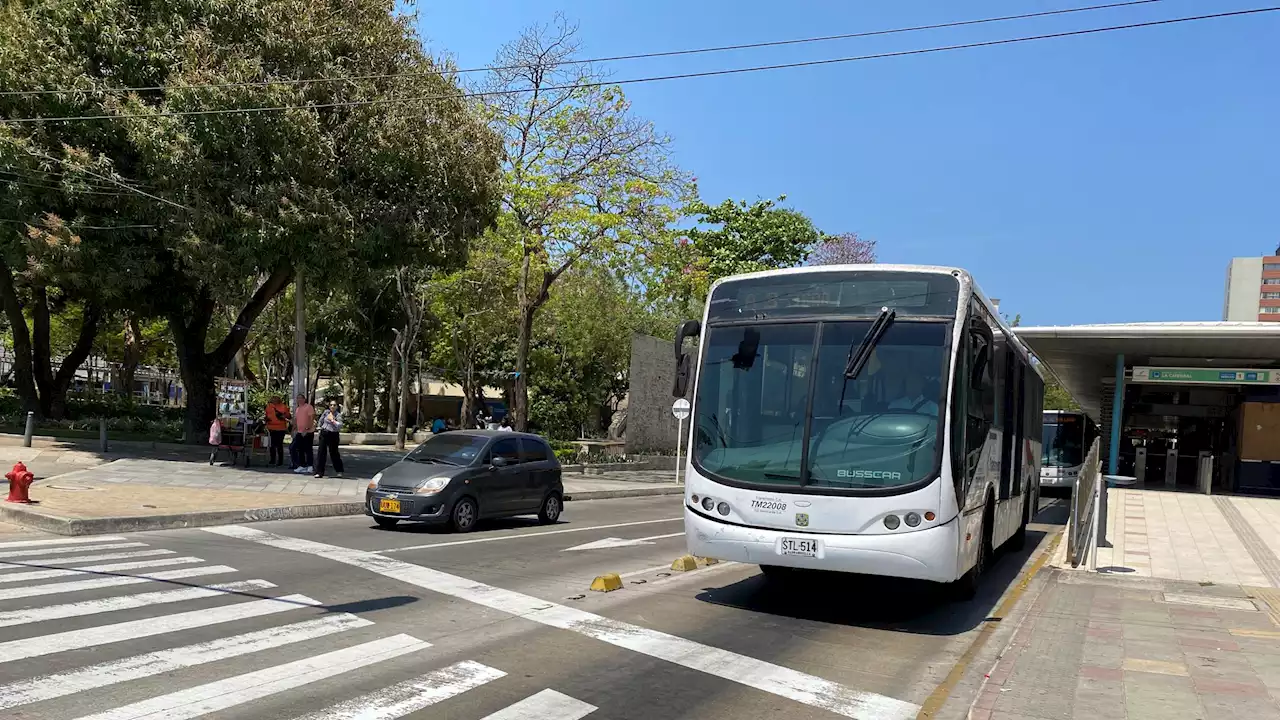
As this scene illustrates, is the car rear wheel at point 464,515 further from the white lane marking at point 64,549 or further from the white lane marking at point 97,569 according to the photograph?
the white lane marking at point 97,569

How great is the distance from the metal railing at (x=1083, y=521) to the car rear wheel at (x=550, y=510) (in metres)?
8.29

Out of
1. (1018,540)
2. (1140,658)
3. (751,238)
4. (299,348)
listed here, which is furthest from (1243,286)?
(1140,658)

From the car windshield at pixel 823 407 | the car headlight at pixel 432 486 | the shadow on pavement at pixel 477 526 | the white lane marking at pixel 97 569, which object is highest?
the car windshield at pixel 823 407

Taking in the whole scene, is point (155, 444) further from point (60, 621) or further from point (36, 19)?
point (60, 621)

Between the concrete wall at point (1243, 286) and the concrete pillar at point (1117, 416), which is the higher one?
the concrete wall at point (1243, 286)

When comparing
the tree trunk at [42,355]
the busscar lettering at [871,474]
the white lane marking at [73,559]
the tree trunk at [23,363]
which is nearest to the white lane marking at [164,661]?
the white lane marking at [73,559]

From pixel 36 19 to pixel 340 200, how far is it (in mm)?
7255

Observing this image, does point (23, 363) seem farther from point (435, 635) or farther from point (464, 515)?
point (435, 635)

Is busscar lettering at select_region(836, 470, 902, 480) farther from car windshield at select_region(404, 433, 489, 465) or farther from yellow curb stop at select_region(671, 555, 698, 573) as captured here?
car windshield at select_region(404, 433, 489, 465)

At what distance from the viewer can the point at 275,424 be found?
22594mm

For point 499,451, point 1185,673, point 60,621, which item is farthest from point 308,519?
point 1185,673

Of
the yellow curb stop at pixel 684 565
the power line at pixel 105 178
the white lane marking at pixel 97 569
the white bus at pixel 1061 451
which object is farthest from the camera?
the white bus at pixel 1061 451

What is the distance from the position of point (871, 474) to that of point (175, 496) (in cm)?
1235

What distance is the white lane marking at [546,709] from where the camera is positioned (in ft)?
18.7
